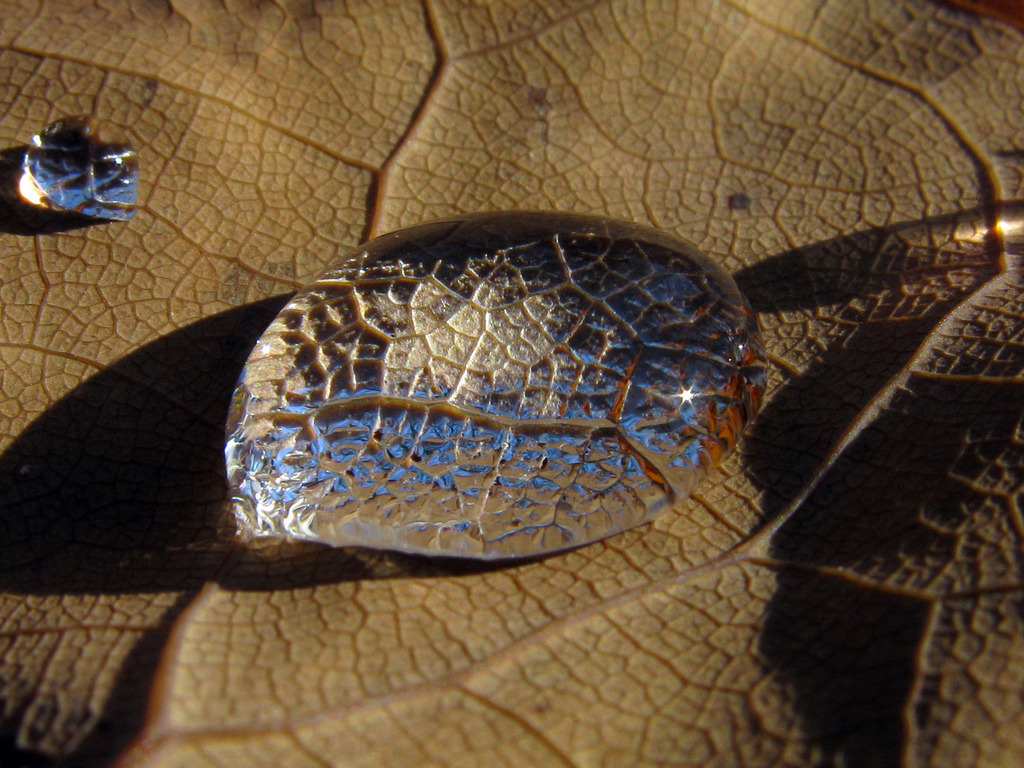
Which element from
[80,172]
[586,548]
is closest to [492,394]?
[586,548]

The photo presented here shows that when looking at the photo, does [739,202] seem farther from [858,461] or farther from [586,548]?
[586,548]

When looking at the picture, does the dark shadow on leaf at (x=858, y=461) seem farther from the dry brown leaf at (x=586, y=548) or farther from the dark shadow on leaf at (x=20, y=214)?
the dark shadow on leaf at (x=20, y=214)

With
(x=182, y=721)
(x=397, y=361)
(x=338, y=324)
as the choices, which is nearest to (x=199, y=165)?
(x=338, y=324)

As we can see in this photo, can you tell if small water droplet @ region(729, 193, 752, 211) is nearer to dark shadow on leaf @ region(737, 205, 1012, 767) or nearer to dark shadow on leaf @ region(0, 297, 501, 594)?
dark shadow on leaf @ region(737, 205, 1012, 767)

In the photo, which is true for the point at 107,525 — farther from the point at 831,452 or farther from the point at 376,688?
the point at 831,452

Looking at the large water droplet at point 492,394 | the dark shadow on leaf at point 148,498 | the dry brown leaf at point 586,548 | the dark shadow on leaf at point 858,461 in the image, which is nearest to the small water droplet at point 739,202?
the dry brown leaf at point 586,548

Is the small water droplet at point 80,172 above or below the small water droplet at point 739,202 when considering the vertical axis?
below

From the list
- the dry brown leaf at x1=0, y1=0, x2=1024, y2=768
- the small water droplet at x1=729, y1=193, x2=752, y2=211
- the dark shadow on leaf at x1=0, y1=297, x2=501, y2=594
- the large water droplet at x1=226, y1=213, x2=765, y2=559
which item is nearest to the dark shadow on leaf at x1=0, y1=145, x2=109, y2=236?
the dry brown leaf at x1=0, y1=0, x2=1024, y2=768
